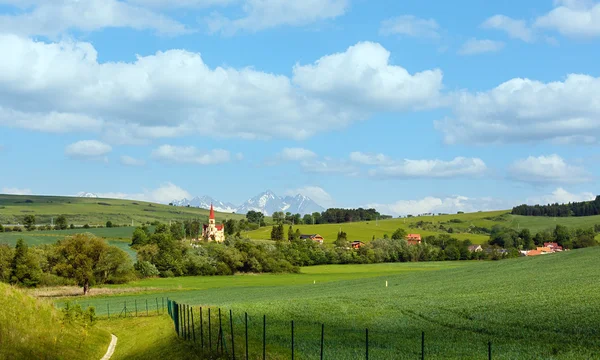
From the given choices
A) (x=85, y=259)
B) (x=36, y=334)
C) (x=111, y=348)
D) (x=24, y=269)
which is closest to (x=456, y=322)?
(x=36, y=334)

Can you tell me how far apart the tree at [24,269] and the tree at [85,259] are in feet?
13.6

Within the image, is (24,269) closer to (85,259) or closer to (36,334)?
(85,259)

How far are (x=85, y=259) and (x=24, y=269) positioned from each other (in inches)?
568

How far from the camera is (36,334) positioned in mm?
30172

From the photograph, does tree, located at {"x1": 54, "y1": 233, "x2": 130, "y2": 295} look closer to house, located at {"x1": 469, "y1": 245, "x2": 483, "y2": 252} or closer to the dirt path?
the dirt path

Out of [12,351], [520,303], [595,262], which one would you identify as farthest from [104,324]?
[595,262]

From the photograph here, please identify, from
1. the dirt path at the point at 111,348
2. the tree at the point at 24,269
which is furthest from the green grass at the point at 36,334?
the tree at the point at 24,269

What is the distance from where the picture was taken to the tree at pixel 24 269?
10094 centimetres

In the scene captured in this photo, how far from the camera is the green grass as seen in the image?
27750 mm

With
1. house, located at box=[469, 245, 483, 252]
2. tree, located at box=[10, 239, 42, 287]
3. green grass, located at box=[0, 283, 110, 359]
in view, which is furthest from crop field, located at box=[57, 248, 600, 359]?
house, located at box=[469, 245, 483, 252]

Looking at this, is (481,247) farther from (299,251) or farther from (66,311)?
(66,311)

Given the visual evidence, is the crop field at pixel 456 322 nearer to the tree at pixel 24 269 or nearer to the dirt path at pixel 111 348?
the dirt path at pixel 111 348

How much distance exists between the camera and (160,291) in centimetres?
9506

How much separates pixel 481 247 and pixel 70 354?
588 feet
